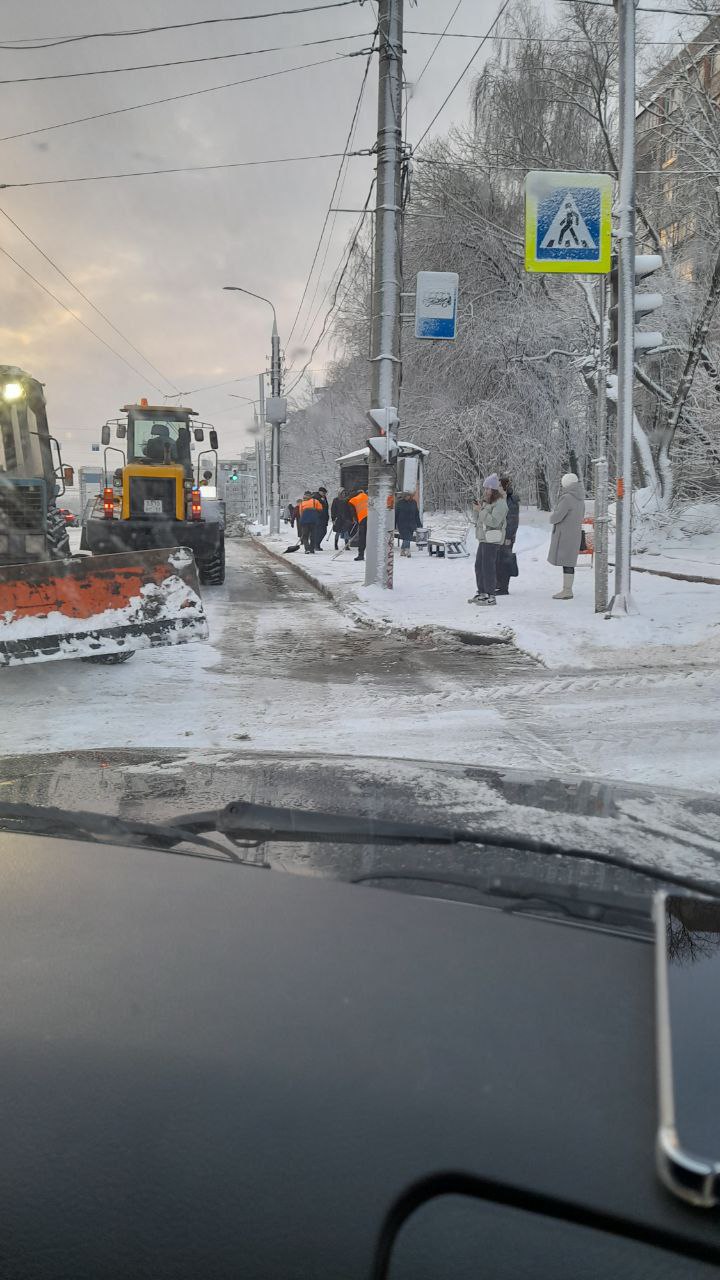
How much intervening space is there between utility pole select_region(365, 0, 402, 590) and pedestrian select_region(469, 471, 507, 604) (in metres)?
1.74

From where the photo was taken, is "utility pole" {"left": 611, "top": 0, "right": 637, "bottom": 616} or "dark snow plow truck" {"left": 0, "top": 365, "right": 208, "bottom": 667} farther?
"utility pole" {"left": 611, "top": 0, "right": 637, "bottom": 616}

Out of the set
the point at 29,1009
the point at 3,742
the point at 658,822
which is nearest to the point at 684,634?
the point at 3,742

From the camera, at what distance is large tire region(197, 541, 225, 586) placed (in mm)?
17594

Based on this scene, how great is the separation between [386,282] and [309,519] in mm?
13846

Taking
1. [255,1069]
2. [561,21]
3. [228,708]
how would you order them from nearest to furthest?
[255,1069] → [228,708] → [561,21]

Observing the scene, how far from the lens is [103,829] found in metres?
1.83

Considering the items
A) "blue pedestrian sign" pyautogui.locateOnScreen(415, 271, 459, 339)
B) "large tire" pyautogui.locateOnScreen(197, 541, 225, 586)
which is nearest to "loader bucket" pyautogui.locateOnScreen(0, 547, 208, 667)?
"blue pedestrian sign" pyautogui.locateOnScreen(415, 271, 459, 339)

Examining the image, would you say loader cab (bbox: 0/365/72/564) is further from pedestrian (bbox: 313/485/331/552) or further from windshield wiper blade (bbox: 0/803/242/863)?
pedestrian (bbox: 313/485/331/552)

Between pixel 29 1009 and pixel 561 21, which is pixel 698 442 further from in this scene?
pixel 29 1009

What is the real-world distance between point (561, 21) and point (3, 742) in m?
24.4

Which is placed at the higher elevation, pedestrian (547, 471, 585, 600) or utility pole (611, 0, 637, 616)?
utility pole (611, 0, 637, 616)

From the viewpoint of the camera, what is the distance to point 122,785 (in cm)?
254

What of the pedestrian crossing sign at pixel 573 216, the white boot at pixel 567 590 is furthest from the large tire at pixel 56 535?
the white boot at pixel 567 590

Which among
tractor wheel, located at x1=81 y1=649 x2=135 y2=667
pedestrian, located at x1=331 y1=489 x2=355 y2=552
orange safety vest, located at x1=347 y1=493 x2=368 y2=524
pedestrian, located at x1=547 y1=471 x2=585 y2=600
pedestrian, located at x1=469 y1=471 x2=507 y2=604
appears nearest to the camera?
tractor wheel, located at x1=81 y1=649 x2=135 y2=667
